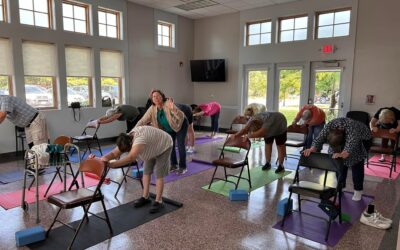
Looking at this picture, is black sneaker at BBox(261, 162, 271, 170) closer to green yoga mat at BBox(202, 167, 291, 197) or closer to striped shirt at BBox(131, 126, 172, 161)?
green yoga mat at BBox(202, 167, 291, 197)

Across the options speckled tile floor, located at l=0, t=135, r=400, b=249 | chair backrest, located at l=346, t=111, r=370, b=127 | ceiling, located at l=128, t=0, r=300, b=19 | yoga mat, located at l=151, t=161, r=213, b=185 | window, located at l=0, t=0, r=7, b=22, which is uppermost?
ceiling, located at l=128, t=0, r=300, b=19

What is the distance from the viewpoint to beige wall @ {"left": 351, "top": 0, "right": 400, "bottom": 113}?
657 cm

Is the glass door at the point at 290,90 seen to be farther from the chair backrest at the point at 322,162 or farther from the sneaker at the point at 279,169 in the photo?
the chair backrest at the point at 322,162

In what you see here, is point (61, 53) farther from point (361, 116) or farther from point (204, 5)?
point (361, 116)

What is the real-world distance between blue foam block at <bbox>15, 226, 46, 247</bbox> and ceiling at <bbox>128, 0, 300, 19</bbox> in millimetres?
6507

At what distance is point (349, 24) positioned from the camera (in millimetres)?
7074

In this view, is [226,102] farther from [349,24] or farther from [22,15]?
[22,15]

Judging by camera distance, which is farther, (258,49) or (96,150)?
(258,49)

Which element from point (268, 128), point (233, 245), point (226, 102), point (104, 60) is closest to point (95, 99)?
point (104, 60)

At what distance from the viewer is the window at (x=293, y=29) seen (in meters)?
7.78

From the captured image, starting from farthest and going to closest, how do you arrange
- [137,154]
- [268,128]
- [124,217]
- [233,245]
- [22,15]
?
[22,15], [268,128], [124,217], [137,154], [233,245]

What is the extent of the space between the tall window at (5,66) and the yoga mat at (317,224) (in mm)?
5617

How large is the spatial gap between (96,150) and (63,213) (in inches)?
133

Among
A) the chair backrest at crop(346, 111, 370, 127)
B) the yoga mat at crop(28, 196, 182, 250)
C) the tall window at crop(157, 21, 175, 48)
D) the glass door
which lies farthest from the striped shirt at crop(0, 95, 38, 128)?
the chair backrest at crop(346, 111, 370, 127)
